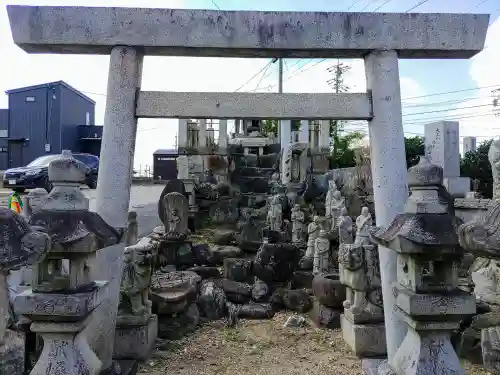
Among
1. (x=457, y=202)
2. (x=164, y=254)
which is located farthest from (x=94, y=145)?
(x=457, y=202)

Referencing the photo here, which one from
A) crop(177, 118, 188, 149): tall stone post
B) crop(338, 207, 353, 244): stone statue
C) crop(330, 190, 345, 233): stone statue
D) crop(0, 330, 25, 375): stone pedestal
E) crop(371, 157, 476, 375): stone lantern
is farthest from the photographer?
crop(177, 118, 188, 149): tall stone post

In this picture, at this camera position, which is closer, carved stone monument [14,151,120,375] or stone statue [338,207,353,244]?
carved stone monument [14,151,120,375]

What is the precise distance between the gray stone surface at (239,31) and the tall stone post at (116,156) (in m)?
0.24

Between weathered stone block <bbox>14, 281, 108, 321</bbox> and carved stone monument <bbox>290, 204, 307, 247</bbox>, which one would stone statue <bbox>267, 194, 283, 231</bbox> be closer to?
carved stone monument <bbox>290, 204, 307, 247</bbox>

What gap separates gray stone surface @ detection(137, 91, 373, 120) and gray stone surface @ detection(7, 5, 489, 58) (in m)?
0.43

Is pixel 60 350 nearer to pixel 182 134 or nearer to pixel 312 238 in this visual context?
pixel 312 238

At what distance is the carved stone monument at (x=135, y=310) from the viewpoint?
4.53 meters

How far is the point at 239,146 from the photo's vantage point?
1958 centimetres

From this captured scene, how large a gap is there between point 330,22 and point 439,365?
9.60ft

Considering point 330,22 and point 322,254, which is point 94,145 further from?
point 330,22

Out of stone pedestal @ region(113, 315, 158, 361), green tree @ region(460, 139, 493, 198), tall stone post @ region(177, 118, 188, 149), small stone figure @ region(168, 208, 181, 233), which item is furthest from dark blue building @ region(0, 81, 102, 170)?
stone pedestal @ region(113, 315, 158, 361)

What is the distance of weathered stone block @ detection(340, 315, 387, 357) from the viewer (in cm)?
472

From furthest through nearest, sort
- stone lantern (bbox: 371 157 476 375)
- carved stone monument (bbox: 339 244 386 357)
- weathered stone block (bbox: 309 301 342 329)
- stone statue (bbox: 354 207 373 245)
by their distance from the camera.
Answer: weathered stone block (bbox: 309 301 342 329), stone statue (bbox: 354 207 373 245), carved stone monument (bbox: 339 244 386 357), stone lantern (bbox: 371 157 476 375)

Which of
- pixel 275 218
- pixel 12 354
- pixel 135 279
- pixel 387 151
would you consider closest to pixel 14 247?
pixel 12 354
